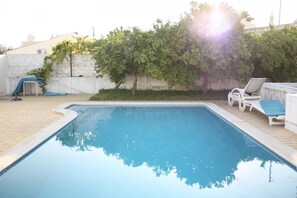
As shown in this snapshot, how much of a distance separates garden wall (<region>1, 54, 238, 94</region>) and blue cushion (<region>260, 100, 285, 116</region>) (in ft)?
22.6

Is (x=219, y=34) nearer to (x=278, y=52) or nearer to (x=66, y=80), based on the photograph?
(x=278, y=52)

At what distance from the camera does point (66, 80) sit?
53.2ft

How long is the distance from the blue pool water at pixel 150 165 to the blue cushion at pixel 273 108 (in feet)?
3.61

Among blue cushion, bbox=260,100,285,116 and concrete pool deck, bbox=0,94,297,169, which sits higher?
blue cushion, bbox=260,100,285,116

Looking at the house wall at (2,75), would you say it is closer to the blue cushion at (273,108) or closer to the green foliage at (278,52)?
the green foliage at (278,52)

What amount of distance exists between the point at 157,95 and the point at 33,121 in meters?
6.95

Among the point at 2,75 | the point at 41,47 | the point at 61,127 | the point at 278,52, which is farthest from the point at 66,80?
the point at 41,47

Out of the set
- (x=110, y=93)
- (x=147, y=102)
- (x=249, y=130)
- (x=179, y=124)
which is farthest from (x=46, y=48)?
(x=249, y=130)

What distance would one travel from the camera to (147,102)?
12828mm

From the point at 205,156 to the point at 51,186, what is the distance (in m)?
3.25

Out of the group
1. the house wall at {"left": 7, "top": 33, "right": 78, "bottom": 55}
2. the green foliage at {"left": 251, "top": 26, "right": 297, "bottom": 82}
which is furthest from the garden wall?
the house wall at {"left": 7, "top": 33, "right": 78, "bottom": 55}

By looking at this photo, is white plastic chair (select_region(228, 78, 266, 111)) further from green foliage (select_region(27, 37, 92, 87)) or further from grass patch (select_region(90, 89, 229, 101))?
green foliage (select_region(27, 37, 92, 87))

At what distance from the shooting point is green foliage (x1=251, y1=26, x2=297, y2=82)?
13.1 meters

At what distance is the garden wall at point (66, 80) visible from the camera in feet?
52.5
